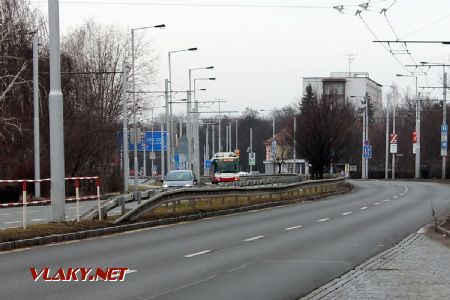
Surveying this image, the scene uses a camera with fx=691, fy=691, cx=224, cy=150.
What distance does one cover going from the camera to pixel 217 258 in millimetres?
13039

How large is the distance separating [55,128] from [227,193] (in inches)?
442

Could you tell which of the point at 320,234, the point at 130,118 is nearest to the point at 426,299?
the point at 320,234

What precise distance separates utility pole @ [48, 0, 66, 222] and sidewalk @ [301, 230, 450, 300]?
27.0 ft

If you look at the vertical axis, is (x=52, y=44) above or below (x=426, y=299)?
above

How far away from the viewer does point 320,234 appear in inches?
706

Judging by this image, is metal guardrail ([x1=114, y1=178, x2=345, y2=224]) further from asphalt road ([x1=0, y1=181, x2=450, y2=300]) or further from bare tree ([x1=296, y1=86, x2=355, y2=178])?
bare tree ([x1=296, y1=86, x2=355, y2=178])

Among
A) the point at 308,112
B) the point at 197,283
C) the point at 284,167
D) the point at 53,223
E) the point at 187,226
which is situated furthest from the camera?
the point at 284,167

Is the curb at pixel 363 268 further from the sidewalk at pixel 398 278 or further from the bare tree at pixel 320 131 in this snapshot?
the bare tree at pixel 320 131

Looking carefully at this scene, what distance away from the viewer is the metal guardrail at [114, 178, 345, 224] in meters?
20.3

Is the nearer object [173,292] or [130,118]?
[173,292]

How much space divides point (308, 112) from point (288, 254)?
36721mm

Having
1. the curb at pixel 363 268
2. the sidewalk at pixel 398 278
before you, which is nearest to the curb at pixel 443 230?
the curb at pixel 363 268

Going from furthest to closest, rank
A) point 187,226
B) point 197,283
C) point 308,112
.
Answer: point 308,112
point 187,226
point 197,283

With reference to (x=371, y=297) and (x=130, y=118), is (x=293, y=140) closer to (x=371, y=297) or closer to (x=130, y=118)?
(x=130, y=118)
